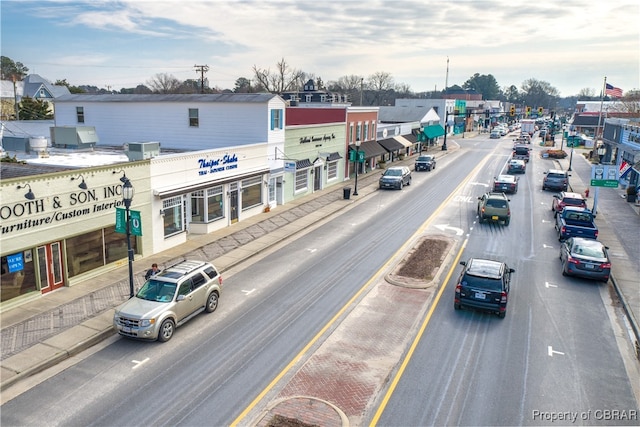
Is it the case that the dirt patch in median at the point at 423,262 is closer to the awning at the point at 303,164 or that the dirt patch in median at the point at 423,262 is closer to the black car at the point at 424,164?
the awning at the point at 303,164

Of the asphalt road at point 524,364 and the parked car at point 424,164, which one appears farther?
the parked car at point 424,164

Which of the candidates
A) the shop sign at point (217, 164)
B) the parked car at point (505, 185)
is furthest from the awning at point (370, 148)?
the shop sign at point (217, 164)

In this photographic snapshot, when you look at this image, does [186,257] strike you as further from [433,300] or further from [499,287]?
[499,287]

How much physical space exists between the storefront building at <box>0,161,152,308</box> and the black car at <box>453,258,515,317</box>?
14703 mm

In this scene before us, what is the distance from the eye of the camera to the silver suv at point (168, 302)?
564 inches

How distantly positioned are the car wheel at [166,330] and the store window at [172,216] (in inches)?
391

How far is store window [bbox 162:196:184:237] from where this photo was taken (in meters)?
24.2

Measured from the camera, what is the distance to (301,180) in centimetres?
3862

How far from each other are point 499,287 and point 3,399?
48.7 ft

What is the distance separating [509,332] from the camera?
15.5 metres

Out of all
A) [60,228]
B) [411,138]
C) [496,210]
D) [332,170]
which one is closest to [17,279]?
[60,228]

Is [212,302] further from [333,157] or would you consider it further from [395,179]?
[395,179]

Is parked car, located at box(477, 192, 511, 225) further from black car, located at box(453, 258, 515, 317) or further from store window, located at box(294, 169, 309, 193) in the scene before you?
store window, located at box(294, 169, 309, 193)

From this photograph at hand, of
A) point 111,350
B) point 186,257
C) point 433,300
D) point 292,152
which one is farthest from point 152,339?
point 292,152
